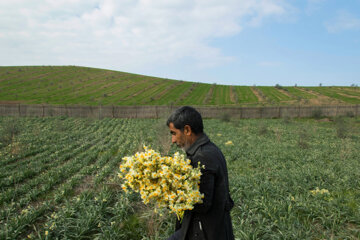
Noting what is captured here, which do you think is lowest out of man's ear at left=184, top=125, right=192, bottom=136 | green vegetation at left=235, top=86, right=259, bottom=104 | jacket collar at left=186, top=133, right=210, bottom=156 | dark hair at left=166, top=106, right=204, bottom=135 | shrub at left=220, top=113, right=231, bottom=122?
shrub at left=220, top=113, right=231, bottom=122

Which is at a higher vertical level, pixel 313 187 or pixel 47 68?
pixel 47 68

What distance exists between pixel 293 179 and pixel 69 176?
6.77m

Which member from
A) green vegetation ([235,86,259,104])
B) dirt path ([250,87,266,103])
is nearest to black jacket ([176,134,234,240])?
green vegetation ([235,86,259,104])

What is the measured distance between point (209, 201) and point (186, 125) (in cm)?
57

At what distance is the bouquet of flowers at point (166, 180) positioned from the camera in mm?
1312

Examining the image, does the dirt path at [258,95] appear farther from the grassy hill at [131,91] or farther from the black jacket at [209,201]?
the black jacket at [209,201]

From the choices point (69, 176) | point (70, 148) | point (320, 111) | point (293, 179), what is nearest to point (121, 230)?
point (69, 176)

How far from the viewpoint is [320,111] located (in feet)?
89.0

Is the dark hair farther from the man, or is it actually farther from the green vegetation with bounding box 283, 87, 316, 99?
the green vegetation with bounding box 283, 87, 316, 99

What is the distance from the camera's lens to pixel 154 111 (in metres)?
28.5

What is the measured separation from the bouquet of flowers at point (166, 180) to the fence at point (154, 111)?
25371 millimetres

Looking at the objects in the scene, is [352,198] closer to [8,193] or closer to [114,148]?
[8,193]

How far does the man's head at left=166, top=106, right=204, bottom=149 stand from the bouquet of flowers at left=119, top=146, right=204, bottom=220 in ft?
0.72

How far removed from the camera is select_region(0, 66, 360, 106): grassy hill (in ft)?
124
